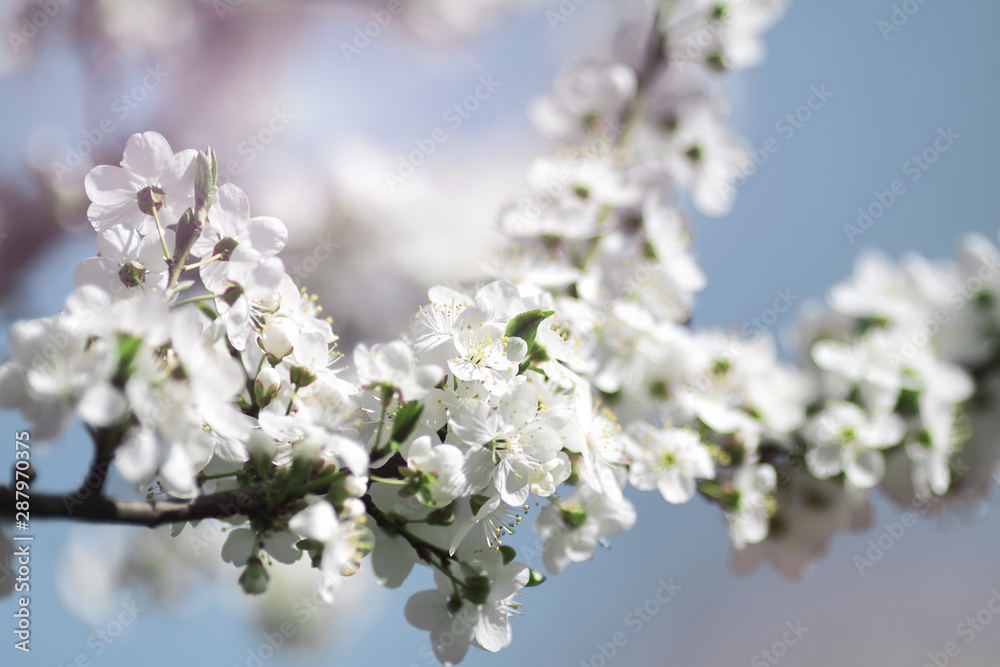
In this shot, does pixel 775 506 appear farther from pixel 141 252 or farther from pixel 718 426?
pixel 141 252

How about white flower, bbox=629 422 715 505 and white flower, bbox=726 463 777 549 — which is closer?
white flower, bbox=629 422 715 505

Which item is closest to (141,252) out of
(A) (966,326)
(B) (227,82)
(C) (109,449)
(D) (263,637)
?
(C) (109,449)

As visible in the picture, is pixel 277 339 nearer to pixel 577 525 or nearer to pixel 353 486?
pixel 353 486

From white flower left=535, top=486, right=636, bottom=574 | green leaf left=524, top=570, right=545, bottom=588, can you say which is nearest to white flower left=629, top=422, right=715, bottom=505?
white flower left=535, top=486, right=636, bottom=574

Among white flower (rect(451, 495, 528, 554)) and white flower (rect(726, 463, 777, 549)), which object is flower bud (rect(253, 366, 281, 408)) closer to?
white flower (rect(451, 495, 528, 554))


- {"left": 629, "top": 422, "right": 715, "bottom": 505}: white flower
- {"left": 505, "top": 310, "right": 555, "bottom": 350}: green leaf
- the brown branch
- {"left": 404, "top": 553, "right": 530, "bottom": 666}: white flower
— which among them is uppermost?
{"left": 505, "top": 310, "right": 555, "bottom": 350}: green leaf
